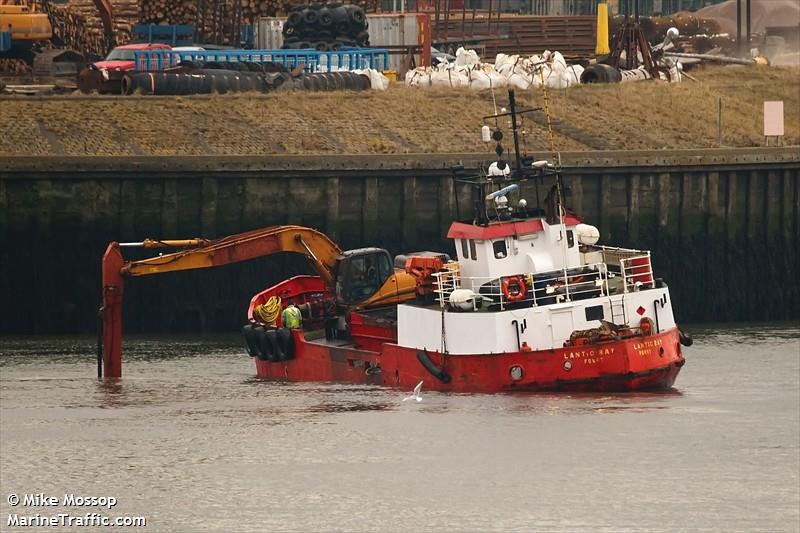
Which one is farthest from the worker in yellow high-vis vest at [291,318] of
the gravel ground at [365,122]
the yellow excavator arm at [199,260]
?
the gravel ground at [365,122]

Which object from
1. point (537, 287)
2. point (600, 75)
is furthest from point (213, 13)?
point (537, 287)

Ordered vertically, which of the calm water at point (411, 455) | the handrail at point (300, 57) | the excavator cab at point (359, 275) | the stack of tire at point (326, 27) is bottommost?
the calm water at point (411, 455)

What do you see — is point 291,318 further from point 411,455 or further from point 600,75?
point 600,75

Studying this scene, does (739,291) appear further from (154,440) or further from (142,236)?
(154,440)

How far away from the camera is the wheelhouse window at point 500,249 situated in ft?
109

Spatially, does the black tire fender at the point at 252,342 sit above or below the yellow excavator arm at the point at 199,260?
below

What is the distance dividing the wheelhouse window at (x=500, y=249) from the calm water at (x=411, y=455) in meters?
2.86

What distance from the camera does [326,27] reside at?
59781 mm

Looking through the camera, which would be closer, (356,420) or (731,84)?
(356,420)

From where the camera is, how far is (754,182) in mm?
45375

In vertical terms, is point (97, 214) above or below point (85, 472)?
above

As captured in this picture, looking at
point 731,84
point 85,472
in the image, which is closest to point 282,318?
point 85,472

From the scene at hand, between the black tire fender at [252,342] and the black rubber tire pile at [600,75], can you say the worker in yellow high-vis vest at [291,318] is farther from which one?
the black rubber tire pile at [600,75]

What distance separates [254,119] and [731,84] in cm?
1616
